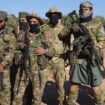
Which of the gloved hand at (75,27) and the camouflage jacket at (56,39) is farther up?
the gloved hand at (75,27)

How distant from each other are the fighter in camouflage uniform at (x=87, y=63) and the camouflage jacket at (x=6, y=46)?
3.82 feet

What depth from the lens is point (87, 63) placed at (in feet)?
25.1

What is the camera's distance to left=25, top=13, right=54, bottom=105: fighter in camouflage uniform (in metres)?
7.39

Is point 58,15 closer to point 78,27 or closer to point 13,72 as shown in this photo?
point 78,27

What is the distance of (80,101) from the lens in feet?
30.8

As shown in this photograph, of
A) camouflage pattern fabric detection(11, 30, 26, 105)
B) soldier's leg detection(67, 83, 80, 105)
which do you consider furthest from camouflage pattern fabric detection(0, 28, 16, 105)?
soldier's leg detection(67, 83, 80, 105)

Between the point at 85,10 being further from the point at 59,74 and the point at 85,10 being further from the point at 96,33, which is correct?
the point at 59,74

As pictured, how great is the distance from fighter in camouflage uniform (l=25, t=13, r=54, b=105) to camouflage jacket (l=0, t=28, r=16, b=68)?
10.7 inches

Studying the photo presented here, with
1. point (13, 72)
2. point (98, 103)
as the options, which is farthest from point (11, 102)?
point (98, 103)

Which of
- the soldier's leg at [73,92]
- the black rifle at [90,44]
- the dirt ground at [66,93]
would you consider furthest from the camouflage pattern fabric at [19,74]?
the dirt ground at [66,93]

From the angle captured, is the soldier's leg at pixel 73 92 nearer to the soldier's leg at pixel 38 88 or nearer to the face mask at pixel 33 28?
the soldier's leg at pixel 38 88

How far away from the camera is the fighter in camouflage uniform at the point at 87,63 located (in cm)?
755

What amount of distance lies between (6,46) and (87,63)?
155cm

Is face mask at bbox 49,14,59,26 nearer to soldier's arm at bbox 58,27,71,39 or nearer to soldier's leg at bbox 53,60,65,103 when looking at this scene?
soldier's arm at bbox 58,27,71,39
